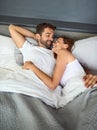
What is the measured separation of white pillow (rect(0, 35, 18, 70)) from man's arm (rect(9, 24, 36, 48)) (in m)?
0.12

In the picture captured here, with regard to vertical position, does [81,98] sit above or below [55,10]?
below

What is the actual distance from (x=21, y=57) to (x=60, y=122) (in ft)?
2.91

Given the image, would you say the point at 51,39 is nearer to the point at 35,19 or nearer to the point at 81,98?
the point at 35,19

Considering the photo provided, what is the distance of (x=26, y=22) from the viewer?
2.53m

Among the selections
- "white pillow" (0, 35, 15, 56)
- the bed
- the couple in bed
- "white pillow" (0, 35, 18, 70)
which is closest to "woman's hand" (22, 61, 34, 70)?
the couple in bed

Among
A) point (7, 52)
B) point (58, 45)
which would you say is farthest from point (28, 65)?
point (7, 52)

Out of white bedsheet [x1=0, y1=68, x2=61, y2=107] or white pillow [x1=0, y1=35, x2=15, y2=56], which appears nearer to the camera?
white bedsheet [x1=0, y1=68, x2=61, y2=107]

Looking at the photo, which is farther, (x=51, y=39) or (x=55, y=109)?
(x=51, y=39)

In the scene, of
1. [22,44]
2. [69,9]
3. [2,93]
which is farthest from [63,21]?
[2,93]

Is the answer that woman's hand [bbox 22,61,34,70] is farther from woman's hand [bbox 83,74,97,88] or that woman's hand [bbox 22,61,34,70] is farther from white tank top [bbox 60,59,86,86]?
woman's hand [bbox 83,74,97,88]

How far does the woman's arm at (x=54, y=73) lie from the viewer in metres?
1.92

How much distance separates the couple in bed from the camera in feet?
6.04

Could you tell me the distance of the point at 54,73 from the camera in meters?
1.96

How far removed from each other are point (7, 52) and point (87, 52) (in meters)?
0.73
